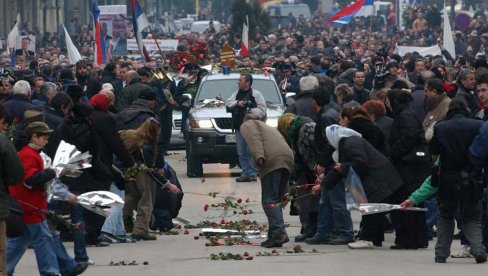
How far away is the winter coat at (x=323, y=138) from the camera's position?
653 inches

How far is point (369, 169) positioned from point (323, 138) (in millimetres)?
766

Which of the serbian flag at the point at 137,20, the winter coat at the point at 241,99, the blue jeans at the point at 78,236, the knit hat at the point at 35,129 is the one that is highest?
the knit hat at the point at 35,129

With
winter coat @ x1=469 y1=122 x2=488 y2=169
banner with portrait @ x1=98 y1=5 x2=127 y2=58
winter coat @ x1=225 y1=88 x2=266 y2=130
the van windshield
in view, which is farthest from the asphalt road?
banner with portrait @ x1=98 y1=5 x2=127 y2=58

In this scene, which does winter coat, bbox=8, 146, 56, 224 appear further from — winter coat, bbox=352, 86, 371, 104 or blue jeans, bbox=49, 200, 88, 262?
winter coat, bbox=352, 86, 371, 104

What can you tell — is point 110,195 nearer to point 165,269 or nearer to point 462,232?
point 165,269

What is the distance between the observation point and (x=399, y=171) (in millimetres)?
16594

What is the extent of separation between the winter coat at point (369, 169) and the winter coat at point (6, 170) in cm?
456

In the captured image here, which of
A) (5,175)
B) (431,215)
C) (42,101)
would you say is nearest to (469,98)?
(431,215)

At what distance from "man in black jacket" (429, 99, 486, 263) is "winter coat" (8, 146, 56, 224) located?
382cm

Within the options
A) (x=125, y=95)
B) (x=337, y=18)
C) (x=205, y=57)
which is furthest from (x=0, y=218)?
(x=337, y=18)

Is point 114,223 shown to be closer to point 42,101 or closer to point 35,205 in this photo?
point 42,101

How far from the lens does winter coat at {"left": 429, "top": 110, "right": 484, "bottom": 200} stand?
14703 millimetres

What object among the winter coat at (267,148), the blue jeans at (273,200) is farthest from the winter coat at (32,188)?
the blue jeans at (273,200)

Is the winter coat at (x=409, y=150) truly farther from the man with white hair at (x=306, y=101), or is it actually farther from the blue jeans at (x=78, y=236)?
the blue jeans at (x=78, y=236)
